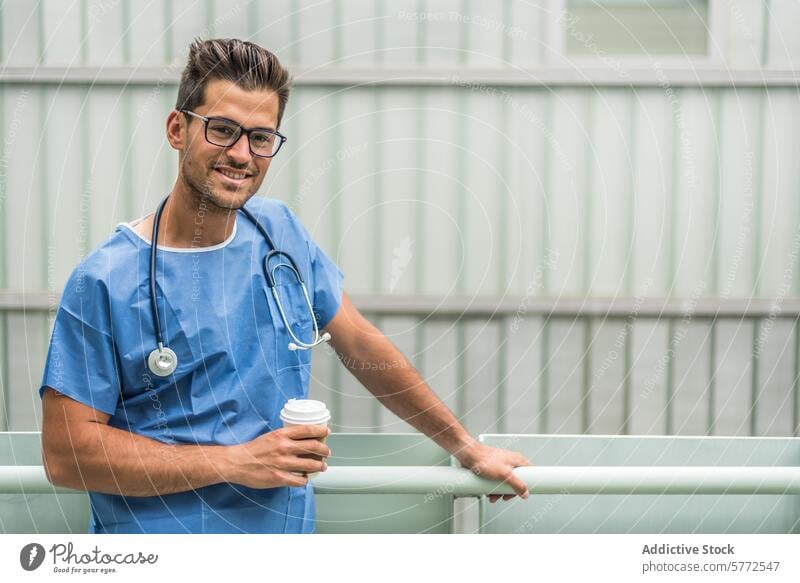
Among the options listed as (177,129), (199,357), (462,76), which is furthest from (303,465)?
(462,76)

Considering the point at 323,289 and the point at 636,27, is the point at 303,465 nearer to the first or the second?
the point at 323,289

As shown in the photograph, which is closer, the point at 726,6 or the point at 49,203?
the point at 726,6

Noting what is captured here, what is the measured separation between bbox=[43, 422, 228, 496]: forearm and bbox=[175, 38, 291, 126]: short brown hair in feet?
1.37

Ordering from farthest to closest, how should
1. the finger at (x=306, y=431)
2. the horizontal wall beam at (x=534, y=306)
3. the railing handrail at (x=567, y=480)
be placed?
the horizontal wall beam at (x=534, y=306), the railing handrail at (x=567, y=480), the finger at (x=306, y=431)

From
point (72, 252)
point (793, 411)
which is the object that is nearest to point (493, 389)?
point (793, 411)

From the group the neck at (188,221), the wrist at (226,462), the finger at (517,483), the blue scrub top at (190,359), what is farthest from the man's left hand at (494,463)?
the neck at (188,221)

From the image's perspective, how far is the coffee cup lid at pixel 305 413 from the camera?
0.99 meters

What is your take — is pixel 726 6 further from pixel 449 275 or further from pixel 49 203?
pixel 49 203

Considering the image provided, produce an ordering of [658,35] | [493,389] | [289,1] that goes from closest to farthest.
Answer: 1. [658,35]
2. [289,1]
3. [493,389]

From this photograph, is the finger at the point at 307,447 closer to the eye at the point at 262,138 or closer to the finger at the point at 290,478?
the finger at the point at 290,478

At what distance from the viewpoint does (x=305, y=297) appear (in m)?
1.19

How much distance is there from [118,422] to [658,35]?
1.21m

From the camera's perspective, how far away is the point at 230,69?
1.05 m

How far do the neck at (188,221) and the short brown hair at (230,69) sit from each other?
115mm
